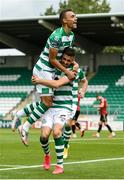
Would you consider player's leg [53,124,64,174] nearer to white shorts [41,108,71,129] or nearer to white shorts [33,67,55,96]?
white shorts [41,108,71,129]

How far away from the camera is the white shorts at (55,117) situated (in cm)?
1049

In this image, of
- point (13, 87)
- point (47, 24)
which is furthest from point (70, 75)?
point (13, 87)

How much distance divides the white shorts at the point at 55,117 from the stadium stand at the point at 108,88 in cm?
3108

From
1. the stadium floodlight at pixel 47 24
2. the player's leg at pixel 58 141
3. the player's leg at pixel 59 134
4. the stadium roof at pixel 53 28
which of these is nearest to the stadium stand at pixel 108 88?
the stadium roof at pixel 53 28

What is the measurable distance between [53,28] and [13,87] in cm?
776

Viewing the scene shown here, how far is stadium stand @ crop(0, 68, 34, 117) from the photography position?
157 feet

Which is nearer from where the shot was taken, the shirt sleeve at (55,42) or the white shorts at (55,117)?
the shirt sleeve at (55,42)

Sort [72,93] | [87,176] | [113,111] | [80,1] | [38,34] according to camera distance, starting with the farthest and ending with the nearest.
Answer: [80,1]
[38,34]
[113,111]
[72,93]
[87,176]

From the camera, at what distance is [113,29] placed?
4631 centimetres

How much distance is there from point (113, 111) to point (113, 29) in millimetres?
7239

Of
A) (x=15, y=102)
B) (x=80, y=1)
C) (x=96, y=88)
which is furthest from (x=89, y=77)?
(x=80, y=1)

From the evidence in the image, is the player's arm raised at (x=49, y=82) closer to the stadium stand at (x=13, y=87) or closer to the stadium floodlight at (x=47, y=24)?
the stadium floodlight at (x=47, y=24)

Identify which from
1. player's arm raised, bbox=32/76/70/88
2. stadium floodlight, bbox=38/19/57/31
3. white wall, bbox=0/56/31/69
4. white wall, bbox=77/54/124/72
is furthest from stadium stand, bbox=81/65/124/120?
player's arm raised, bbox=32/76/70/88

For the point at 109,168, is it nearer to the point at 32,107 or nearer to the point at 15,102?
→ the point at 32,107
